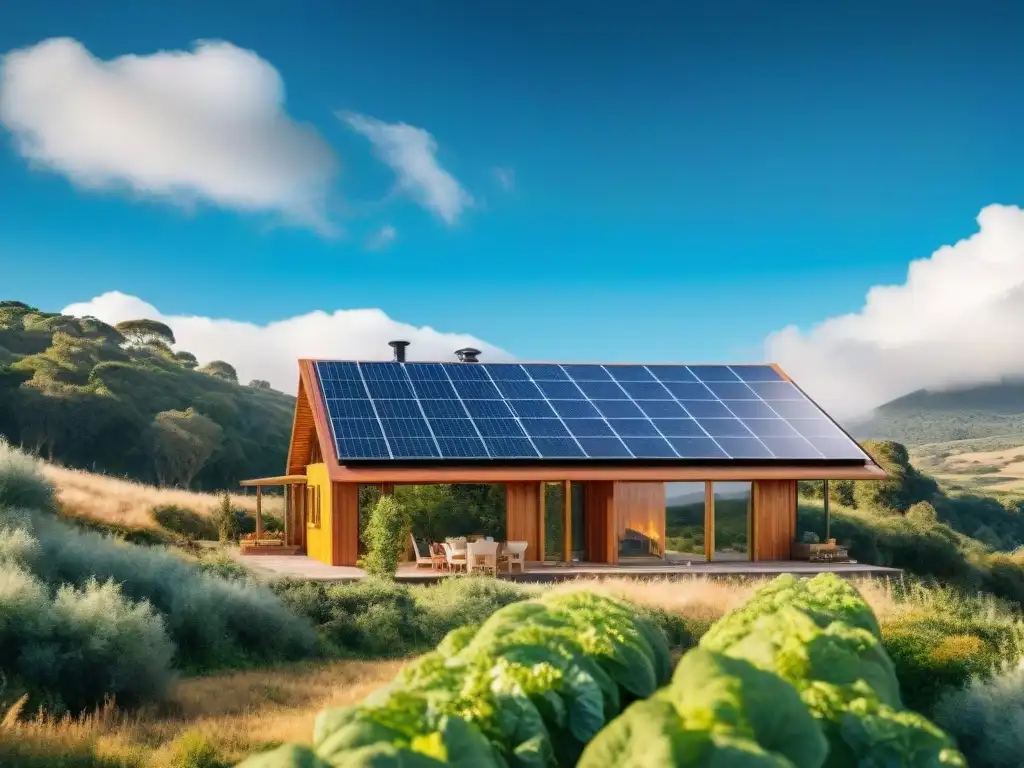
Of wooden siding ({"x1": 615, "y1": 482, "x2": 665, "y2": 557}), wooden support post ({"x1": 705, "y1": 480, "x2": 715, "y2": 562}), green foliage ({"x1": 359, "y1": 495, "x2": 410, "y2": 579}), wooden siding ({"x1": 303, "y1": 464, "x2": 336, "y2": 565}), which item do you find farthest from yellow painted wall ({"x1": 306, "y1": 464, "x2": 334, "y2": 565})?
wooden support post ({"x1": 705, "y1": 480, "x2": 715, "y2": 562})

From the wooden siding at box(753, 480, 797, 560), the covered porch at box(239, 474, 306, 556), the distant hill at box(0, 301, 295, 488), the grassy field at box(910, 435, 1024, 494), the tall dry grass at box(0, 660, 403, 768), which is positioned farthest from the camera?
the grassy field at box(910, 435, 1024, 494)

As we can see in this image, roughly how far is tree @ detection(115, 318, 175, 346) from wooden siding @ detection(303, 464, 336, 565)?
4963 centimetres

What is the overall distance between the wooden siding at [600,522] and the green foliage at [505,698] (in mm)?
15403

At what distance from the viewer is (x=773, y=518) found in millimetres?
22359

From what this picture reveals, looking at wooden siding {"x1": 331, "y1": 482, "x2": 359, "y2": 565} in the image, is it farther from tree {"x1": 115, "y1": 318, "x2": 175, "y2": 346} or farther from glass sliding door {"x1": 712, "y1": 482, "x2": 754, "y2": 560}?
tree {"x1": 115, "y1": 318, "x2": 175, "y2": 346}

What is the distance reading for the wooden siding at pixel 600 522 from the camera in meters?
Result: 21.8

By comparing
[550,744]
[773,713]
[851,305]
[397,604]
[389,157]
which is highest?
[389,157]

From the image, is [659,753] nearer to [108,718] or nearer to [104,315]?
[108,718]

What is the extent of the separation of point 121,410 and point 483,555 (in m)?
36.3

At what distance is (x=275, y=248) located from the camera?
51000 mm

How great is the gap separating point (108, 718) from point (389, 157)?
34169mm

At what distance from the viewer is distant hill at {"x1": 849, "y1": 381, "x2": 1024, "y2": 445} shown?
97812 millimetres

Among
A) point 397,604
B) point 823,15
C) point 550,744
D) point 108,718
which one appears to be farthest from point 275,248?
point 550,744

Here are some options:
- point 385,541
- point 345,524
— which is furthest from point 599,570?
point 345,524
